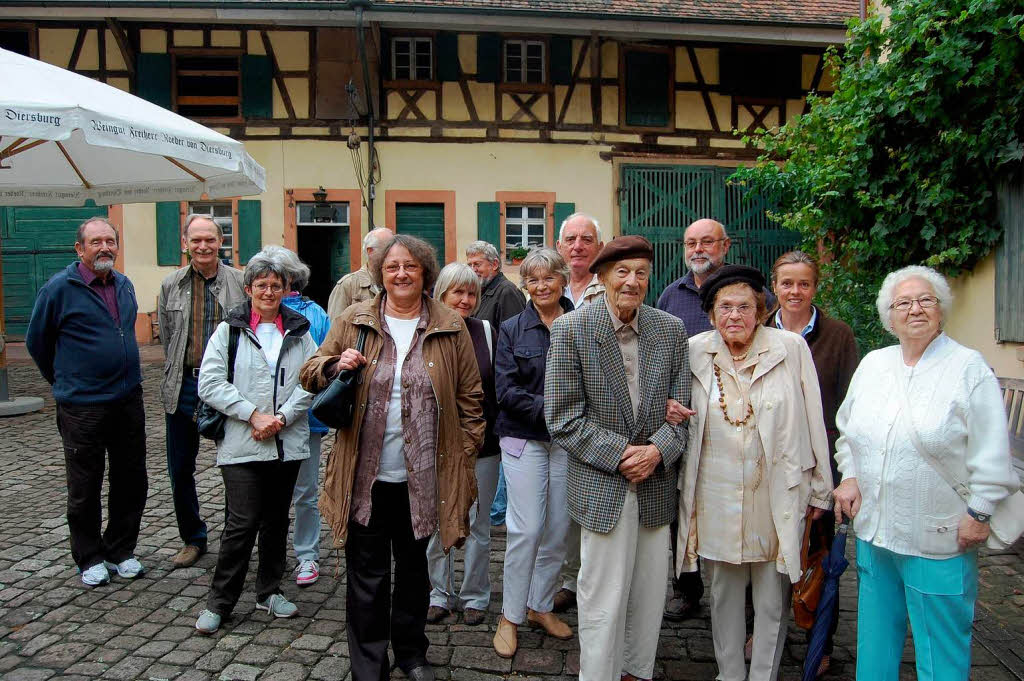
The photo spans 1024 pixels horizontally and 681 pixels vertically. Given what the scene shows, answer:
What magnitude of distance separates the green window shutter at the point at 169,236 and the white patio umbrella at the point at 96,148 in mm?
9005

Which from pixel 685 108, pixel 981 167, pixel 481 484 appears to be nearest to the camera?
pixel 481 484

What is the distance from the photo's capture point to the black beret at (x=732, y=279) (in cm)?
295

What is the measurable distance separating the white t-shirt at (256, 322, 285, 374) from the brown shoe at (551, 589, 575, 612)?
1.83 metres

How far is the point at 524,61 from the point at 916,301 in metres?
12.0

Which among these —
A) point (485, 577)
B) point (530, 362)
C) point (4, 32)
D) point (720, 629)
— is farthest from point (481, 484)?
point (4, 32)

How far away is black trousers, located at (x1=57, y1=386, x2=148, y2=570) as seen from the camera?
4094 millimetres

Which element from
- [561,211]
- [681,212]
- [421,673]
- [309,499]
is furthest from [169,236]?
[421,673]

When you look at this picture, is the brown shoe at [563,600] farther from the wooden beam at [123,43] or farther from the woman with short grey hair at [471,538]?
the wooden beam at [123,43]

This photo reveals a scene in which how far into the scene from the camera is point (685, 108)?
13906 mm

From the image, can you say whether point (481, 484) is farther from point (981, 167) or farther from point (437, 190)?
point (437, 190)

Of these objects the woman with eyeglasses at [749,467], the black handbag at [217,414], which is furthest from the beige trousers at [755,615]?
the black handbag at [217,414]

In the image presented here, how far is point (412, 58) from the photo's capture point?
529 inches

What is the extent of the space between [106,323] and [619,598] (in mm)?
3110

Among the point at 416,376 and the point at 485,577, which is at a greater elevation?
the point at 416,376
